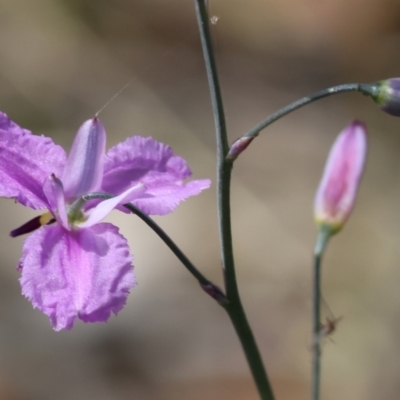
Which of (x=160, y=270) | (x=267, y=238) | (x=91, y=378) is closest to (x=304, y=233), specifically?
(x=267, y=238)

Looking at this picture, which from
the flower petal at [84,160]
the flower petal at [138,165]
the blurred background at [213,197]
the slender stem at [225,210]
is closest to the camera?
the slender stem at [225,210]

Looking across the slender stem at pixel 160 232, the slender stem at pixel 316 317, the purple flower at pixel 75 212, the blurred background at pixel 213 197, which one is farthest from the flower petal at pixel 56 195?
the blurred background at pixel 213 197

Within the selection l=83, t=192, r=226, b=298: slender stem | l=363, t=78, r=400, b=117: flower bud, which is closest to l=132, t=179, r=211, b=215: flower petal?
l=83, t=192, r=226, b=298: slender stem

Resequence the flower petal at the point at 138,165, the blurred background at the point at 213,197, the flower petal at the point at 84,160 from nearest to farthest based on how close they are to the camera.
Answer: the flower petal at the point at 84,160, the flower petal at the point at 138,165, the blurred background at the point at 213,197

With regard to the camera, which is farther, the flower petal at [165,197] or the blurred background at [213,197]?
the blurred background at [213,197]

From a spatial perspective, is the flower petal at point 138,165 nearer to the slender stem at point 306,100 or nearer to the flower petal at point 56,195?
the flower petal at point 56,195

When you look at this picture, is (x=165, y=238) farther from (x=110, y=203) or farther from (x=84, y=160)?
(x=84, y=160)
